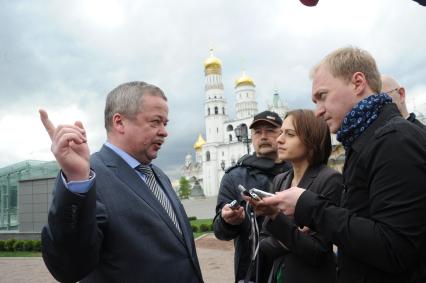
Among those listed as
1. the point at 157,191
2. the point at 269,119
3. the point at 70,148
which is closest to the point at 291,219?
the point at 157,191

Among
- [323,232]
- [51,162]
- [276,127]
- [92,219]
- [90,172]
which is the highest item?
[51,162]

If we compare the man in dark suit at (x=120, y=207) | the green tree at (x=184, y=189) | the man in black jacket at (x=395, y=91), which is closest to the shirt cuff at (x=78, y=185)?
the man in dark suit at (x=120, y=207)

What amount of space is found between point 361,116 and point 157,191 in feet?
4.67

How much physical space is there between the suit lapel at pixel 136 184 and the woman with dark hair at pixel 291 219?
0.56 m

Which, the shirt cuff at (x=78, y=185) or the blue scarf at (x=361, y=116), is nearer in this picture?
the shirt cuff at (x=78, y=185)

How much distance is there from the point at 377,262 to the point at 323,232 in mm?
262

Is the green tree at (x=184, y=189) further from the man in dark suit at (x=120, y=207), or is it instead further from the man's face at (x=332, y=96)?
the man's face at (x=332, y=96)

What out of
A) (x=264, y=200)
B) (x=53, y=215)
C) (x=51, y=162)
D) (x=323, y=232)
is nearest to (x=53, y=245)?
(x=53, y=215)

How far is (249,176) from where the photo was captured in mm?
3893

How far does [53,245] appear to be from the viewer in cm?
173

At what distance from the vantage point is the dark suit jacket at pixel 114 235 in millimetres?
1682

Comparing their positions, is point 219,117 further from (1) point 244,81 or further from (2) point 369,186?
(2) point 369,186

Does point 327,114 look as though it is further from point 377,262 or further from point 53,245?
point 53,245

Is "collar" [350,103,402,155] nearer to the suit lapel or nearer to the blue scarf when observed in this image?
the blue scarf
